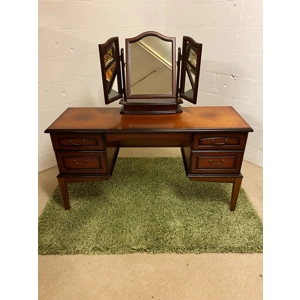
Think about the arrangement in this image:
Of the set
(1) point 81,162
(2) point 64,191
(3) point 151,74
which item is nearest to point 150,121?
(3) point 151,74

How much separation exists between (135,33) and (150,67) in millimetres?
1008

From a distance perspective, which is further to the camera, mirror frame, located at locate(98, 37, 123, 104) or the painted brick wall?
the painted brick wall

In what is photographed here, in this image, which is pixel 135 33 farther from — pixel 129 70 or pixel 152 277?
pixel 152 277

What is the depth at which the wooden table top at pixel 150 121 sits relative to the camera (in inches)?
60.1

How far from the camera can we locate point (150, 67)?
67.1 inches

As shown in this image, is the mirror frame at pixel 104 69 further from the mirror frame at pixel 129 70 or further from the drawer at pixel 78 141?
the drawer at pixel 78 141

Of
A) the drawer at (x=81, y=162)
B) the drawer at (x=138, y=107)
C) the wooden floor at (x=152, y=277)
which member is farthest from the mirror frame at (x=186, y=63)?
the wooden floor at (x=152, y=277)

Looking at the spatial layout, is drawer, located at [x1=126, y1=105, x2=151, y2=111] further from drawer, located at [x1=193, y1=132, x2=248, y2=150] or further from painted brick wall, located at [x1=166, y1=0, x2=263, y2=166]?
painted brick wall, located at [x1=166, y1=0, x2=263, y2=166]

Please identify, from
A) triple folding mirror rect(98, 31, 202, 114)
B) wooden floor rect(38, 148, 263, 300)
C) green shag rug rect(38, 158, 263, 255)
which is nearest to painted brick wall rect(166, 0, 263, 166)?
triple folding mirror rect(98, 31, 202, 114)

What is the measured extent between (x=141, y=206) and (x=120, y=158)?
33.1 inches

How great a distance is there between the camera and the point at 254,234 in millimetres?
1626

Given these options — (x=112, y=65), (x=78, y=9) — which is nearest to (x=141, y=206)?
(x=112, y=65)

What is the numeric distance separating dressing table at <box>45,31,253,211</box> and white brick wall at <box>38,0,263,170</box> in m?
0.60

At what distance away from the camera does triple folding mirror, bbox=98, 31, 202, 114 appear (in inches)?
65.4
